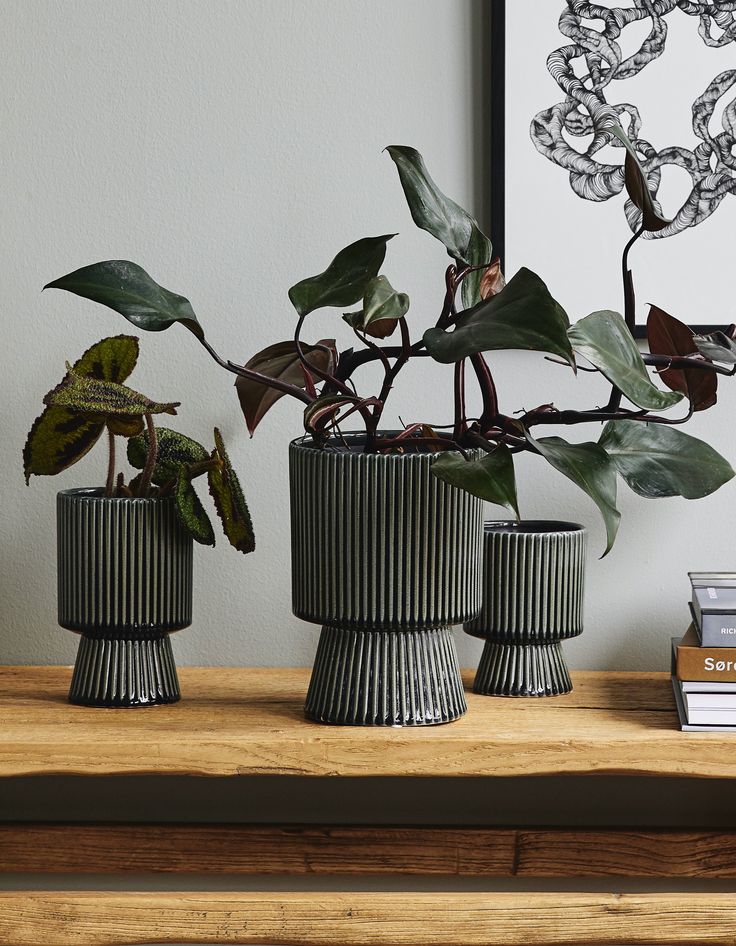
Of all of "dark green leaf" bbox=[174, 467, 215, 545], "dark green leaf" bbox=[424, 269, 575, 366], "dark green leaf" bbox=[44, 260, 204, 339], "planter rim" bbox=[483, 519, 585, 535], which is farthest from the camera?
"planter rim" bbox=[483, 519, 585, 535]

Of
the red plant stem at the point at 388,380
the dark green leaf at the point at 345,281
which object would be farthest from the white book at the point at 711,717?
the dark green leaf at the point at 345,281

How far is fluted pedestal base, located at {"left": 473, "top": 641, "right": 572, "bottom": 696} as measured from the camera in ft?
3.21

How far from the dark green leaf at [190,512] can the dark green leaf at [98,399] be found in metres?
0.08

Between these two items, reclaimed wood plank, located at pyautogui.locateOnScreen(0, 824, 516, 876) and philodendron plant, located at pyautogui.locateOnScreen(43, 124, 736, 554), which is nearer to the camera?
philodendron plant, located at pyautogui.locateOnScreen(43, 124, 736, 554)

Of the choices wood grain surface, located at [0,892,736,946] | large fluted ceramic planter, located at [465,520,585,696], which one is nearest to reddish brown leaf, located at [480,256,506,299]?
large fluted ceramic planter, located at [465,520,585,696]

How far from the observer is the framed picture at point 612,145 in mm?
1095

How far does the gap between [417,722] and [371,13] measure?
79 centimetres

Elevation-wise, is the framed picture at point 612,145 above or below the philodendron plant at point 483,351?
above

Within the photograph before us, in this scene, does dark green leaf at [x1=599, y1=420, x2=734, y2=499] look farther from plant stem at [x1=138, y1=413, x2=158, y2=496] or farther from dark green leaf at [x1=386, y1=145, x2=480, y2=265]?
plant stem at [x1=138, y1=413, x2=158, y2=496]

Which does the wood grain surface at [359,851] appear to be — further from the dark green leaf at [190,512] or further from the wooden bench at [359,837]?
the dark green leaf at [190,512]

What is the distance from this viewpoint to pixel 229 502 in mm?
924

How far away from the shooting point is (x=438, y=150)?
1.12m

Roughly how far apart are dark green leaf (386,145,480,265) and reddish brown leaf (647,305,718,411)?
188 mm

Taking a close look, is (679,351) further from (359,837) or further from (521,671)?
(359,837)
